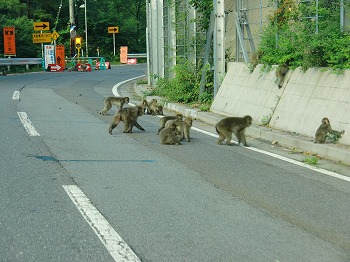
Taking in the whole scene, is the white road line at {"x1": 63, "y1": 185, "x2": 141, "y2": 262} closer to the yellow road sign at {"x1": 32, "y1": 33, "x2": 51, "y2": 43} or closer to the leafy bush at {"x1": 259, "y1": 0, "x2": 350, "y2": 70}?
the leafy bush at {"x1": 259, "y1": 0, "x2": 350, "y2": 70}

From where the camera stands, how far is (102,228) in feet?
22.0

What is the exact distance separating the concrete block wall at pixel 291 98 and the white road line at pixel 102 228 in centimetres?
524

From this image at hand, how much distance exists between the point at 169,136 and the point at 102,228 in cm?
607

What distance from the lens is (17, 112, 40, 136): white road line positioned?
14016mm

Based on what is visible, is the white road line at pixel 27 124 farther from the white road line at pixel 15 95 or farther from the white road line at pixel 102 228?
the white road line at pixel 102 228

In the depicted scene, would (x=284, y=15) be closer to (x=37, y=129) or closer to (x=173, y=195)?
(x=37, y=129)

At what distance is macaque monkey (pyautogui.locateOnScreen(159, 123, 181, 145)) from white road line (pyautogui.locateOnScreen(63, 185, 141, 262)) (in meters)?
4.27

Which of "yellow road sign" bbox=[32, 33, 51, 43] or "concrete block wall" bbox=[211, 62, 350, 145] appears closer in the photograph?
"concrete block wall" bbox=[211, 62, 350, 145]

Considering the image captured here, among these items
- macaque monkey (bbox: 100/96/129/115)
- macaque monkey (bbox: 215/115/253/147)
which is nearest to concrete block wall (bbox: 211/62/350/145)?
macaque monkey (bbox: 215/115/253/147)

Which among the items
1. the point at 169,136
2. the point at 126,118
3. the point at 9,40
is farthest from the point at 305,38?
the point at 9,40

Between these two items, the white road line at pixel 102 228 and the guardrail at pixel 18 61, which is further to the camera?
the guardrail at pixel 18 61

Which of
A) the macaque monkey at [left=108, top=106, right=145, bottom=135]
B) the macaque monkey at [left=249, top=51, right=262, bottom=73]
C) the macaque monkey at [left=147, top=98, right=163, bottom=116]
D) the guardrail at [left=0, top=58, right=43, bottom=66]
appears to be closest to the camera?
the macaque monkey at [left=108, top=106, right=145, bottom=135]

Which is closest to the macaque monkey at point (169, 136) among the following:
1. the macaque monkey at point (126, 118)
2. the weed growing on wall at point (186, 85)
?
the macaque monkey at point (126, 118)

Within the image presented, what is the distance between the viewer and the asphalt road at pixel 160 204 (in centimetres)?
608
